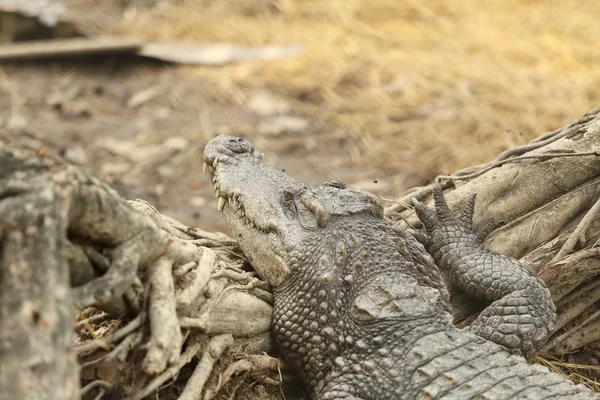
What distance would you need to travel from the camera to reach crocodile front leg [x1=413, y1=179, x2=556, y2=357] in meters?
2.76

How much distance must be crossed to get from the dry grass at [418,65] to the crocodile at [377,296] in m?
2.79

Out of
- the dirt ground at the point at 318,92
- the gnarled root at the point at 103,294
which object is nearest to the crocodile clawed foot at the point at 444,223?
the gnarled root at the point at 103,294

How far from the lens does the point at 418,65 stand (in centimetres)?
748

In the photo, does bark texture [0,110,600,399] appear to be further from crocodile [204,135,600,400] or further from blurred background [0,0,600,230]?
blurred background [0,0,600,230]

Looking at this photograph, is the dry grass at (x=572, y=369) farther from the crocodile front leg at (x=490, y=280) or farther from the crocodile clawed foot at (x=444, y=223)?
the crocodile clawed foot at (x=444, y=223)

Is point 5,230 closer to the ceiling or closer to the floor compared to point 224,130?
closer to the ceiling

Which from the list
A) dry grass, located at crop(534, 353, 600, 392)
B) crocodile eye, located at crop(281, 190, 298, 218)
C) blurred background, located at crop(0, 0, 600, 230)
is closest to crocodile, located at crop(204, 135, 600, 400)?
crocodile eye, located at crop(281, 190, 298, 218)

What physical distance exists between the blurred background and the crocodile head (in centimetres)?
226

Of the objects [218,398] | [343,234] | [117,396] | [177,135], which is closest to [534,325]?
[343,234]

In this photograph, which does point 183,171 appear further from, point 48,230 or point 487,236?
point 48,230

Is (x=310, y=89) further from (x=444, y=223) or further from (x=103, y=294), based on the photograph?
(x=103, y=294)

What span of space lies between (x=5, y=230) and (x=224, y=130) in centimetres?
479

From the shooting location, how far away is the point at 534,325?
2.78 meters

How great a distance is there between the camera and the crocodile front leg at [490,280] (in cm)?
276
